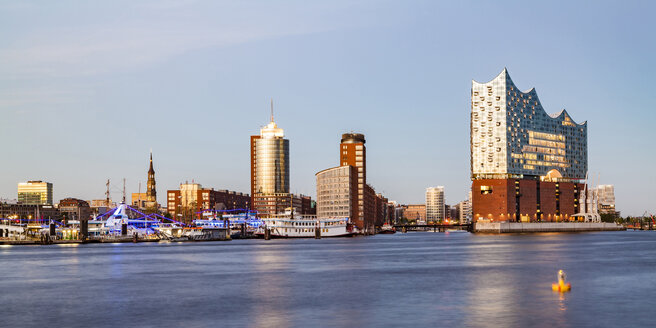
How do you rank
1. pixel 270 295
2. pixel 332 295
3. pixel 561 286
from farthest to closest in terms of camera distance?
pixel 270 295 < pixel 561 286 < pixel 332 295

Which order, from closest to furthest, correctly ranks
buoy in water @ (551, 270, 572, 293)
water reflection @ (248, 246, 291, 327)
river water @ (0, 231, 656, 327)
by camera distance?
river water @ (0, 231, 656, 327), water reflection @ (248, 246, 291, 327), buoy in water @ (551, 270, 572, 293)

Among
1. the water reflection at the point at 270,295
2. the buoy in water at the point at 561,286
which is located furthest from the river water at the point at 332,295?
the buoy in water at the point at 561,286

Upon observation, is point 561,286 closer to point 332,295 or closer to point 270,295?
point 332,295

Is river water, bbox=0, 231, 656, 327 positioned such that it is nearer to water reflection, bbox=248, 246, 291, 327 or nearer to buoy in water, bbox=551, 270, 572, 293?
water reflection, bbox=248, 246, 291, 327

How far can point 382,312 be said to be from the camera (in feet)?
164

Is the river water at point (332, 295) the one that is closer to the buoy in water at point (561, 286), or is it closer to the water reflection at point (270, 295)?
the water reflection at point (270, 295)

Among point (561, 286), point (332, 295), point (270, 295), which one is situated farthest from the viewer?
point (270, 295)

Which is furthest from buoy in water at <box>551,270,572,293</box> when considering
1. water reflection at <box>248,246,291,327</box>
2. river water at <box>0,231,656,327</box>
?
water reflection at <box>248,246,291,327</box>

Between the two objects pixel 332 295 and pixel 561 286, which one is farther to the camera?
pixel 561 286

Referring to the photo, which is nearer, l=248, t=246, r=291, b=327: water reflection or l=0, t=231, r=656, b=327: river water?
l=0, t=231, r=656, b=327: river water

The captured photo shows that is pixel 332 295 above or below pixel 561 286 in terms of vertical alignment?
below

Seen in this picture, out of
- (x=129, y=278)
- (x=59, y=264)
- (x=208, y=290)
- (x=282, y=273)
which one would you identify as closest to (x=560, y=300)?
(x=208, y=290)

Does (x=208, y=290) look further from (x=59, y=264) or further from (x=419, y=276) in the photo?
(x=59, y=264)

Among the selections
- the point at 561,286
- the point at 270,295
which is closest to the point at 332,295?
the point at 270,295
